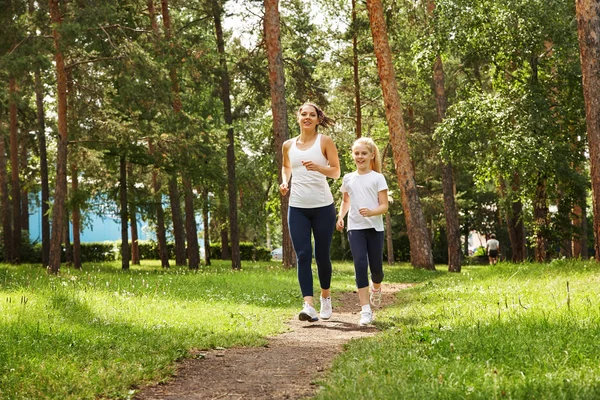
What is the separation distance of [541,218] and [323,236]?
1645 cm

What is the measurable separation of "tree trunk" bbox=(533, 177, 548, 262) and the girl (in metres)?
15.7

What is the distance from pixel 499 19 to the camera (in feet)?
70.8

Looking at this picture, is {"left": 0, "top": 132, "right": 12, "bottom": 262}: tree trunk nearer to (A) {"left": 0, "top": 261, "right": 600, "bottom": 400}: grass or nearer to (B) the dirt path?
(A) {"left": 0, "top": 261, "right": 600, "bottom": 400}: grass

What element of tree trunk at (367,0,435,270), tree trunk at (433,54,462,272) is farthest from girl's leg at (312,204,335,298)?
tree trunk at (433,54,462,272)

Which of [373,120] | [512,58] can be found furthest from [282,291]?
[373,120]

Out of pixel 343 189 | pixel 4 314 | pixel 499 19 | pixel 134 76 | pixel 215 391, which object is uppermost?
pixel 499 19

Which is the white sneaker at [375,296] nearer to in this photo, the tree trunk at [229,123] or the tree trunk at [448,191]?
the tree trunk at [448,191]

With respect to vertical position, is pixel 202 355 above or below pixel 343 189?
below

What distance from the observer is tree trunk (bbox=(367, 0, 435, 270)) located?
22.2 m

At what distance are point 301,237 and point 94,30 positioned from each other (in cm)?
1484

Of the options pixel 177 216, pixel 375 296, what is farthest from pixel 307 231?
pixel 177 216

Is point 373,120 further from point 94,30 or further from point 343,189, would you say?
point 343,189

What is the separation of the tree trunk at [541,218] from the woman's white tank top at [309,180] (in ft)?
53.1

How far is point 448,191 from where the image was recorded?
2812 centimetres
